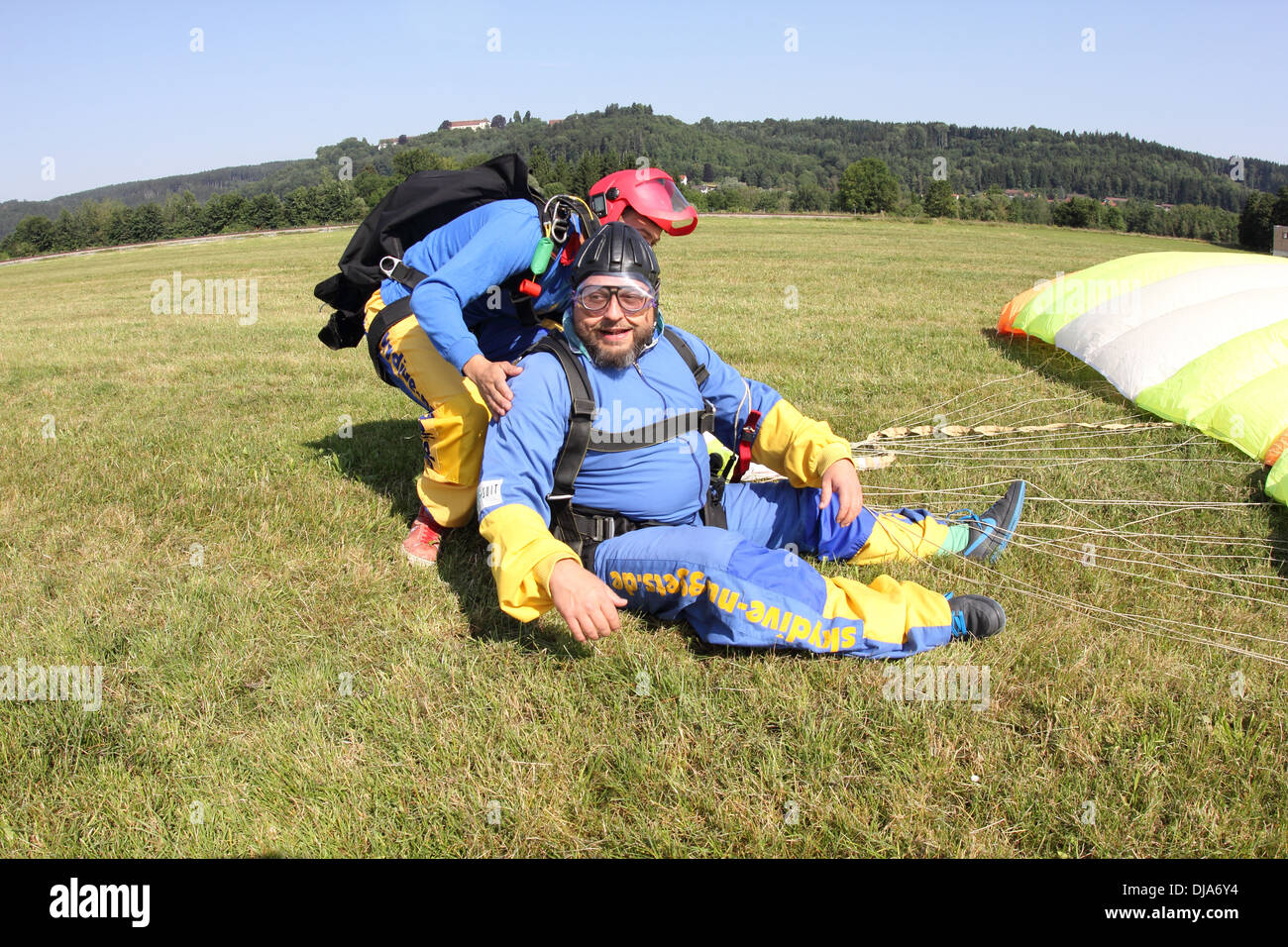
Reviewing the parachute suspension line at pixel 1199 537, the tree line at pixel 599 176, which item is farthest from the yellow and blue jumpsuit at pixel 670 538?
the tree line at pixel 599 176

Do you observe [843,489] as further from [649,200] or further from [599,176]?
[599,176]

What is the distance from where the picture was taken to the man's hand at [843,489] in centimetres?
391

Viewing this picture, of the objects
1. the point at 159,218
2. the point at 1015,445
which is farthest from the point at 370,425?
the point at 159,218

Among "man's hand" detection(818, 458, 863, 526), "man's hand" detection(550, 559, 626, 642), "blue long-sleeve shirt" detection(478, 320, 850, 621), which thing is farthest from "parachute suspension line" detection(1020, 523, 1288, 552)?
"man's hand" detection(550, 559, 626, 642)

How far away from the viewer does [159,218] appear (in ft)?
265

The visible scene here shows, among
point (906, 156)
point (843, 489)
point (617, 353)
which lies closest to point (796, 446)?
point (843, 489)

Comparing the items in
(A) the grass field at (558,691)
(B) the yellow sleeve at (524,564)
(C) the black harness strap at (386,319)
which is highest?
(C) the black harness strap at (386,319)

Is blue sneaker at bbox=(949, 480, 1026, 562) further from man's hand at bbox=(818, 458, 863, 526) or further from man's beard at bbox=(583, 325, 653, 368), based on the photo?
man's beard at bbox=(583, 325, 653, 368)

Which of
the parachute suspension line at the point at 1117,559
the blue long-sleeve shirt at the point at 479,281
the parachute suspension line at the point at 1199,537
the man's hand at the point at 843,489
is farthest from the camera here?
the parachute suspension line at the point at 1199,537

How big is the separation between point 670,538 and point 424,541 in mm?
1855

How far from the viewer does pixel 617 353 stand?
3.75 meters

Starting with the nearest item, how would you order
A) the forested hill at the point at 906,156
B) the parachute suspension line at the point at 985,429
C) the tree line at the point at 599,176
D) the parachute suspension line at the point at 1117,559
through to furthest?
the parachute suspension line at the point at 1117,559
the parachute suspension line at the point at 985,429
the tree line at the point at 599,176
the forested hill at the point at 906,156

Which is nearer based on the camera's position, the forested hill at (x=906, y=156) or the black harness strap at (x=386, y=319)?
the black harness strap at (x=386, y=319)

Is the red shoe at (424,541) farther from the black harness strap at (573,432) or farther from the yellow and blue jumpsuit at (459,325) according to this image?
the black harness strap at (573,432)
